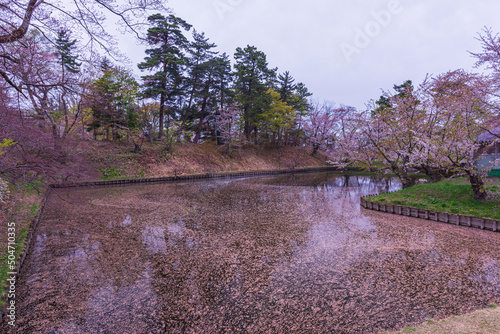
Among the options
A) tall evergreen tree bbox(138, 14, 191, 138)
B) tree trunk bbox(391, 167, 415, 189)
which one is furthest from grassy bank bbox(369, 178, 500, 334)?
tall evergreen tree bbox(138, 14, 191, 138)

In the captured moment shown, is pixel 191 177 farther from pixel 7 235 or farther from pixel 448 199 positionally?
pixel 448 199

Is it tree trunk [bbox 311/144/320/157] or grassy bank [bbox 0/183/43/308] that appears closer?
grassy bank [bbox 0/183/43/308]

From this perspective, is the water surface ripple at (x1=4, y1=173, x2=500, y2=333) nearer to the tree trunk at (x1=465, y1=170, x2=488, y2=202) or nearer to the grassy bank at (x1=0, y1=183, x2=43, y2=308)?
the grassy bank at (x1=0, y1=183, x2=43, y2=308)

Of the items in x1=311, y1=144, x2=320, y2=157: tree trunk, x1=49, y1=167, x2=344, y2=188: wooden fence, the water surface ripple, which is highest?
x1=311, y1=144, x2=320, y2=157: tree trunk

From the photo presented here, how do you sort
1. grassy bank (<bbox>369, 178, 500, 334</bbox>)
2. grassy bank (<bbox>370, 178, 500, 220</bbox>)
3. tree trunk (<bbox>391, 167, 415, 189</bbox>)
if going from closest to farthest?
grassy bank (<bbox>369, 178, 500, 334</bbox>) < grassy bank (<bbox>370, 178, 500, 220</bbox>) < tree trunk (<bbox>391, 167, 415, 189</bbox>)

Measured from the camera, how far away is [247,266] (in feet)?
16.1

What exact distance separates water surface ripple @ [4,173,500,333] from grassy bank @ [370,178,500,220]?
3.87 feet

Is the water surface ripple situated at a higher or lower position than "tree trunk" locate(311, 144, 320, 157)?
lower

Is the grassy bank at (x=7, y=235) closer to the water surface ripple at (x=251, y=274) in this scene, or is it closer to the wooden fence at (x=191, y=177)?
the water surface ripple at (x=251, y=274)

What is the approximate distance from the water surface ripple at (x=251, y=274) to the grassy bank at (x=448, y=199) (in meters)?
1.18

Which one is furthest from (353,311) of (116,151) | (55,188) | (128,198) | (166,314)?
(116,151)

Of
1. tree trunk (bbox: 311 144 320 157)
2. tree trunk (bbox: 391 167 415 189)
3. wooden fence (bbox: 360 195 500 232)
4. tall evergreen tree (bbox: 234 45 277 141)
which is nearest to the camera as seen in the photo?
wooden fence (bbox: 360 195 500 232)

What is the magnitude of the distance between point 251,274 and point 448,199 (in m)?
8.35

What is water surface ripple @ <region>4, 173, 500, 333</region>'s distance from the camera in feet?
10.8
